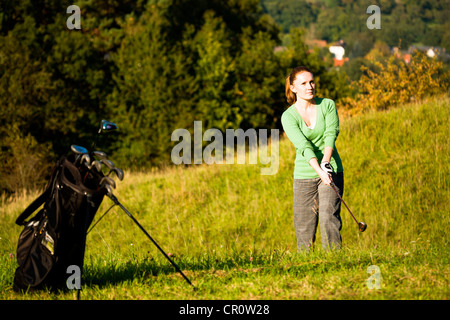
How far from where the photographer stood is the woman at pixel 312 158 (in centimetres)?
557

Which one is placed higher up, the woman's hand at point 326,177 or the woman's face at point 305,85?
the woman's face at point 305,85

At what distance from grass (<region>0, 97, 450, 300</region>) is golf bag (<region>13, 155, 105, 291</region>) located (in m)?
0.20

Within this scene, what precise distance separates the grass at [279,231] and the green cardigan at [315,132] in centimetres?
96

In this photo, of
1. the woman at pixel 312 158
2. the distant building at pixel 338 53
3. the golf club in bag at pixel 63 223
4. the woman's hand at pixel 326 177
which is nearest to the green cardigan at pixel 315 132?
the woman at pixel 312 158

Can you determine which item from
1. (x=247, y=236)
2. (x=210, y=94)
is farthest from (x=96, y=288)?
(x=210, y=94)

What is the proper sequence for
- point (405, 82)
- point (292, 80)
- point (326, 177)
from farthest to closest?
1. point (405, 82)
2. point (292, 80)
3. point (326, 177)

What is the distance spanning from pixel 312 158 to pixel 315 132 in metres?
0.49

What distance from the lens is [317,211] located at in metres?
5.93

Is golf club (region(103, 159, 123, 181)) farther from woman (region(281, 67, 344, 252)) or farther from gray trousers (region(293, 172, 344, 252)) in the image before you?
gray trousers (region(293, 172, 344, 252))

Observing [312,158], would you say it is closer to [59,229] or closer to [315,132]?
[315,132]

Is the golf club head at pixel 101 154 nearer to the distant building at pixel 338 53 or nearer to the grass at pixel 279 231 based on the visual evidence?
the grass at pixel 279 231

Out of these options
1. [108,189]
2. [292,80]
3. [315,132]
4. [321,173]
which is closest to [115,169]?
[108,189]

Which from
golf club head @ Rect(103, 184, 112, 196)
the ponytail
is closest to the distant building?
the ponytail
